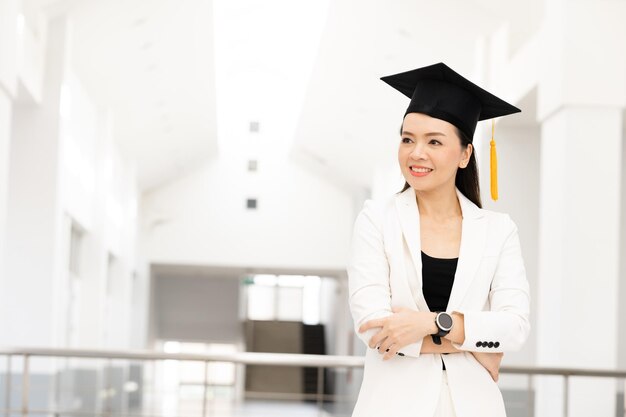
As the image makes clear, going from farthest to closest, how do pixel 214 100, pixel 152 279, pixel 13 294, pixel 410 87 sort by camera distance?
1. pixel 152 279
2. pixel 214 100
3. pixel 13 294
4. pixel 410 87

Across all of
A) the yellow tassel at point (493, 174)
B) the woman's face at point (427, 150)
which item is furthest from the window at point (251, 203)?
the woman's face at point (427, 150)

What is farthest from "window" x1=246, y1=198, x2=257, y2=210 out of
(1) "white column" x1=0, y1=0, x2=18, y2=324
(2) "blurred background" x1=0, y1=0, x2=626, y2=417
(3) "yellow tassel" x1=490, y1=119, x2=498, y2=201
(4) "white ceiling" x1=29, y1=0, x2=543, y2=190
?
(3) "yellow tassel" x1=490, y1=119, x2=498, y2=201

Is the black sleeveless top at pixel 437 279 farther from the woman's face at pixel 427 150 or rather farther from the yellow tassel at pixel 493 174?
the yellow tassel at pixel 493 174

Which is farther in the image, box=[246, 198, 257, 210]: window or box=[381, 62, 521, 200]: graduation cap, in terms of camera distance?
box=[246, 198, 257, 210]: window

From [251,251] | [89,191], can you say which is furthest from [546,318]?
[251,251]

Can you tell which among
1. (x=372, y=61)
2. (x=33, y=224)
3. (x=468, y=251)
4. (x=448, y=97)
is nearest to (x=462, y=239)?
(x=468, y=251)

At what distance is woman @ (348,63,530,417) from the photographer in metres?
1.69

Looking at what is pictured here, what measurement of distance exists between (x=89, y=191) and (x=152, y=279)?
9365 mm

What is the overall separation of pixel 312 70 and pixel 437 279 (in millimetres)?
12014

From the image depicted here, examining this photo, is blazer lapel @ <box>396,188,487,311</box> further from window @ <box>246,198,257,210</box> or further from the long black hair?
window @ <box>246,198,257,210</box>

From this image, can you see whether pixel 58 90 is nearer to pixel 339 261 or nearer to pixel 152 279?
pixel 339 261

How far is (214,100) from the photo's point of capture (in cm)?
1548

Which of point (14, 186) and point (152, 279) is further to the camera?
point (152, 279)

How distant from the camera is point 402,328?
167 centimetres
